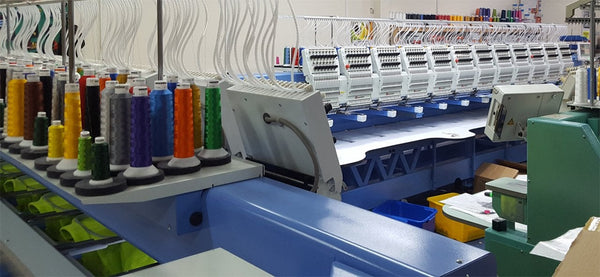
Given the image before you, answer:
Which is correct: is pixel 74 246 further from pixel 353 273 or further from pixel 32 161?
pixel 353 273

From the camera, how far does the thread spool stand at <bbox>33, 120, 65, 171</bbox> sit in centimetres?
175

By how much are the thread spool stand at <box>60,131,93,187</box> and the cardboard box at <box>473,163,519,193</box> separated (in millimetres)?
4901

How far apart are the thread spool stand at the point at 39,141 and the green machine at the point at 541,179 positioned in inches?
93.5

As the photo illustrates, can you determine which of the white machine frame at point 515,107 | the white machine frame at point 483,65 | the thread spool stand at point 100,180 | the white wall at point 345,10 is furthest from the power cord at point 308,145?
the white machine frame at point 483,65

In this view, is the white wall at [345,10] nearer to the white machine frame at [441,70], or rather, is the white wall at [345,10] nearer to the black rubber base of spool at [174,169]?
the white machine frame at [441,70]

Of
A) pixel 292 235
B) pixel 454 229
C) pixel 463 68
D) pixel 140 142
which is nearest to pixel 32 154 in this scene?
pixel 140 142

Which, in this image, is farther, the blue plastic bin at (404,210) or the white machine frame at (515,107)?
the blue plastic bin at (404,210)

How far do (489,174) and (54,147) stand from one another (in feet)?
16.2

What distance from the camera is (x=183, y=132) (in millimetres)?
1634

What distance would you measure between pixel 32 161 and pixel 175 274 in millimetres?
1099

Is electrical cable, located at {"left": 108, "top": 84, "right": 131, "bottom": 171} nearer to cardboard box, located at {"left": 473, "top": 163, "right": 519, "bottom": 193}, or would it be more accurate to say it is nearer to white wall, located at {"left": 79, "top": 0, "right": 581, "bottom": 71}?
white wall, located at {"left": 79, "top": 0, "right": 581, "bottom": 71}

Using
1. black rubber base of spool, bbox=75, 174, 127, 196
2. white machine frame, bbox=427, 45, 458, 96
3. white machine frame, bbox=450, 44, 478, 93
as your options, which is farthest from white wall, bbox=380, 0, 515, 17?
black rubber base of spool, bbox=75, 174, 127, 196

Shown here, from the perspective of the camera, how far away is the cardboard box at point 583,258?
1154 millimetres

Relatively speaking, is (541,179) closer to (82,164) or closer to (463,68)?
(82,164)
